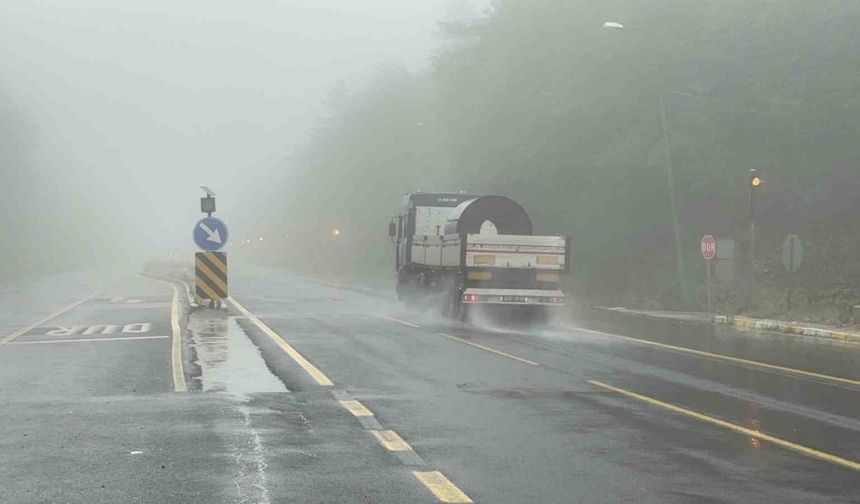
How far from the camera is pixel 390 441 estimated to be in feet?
27.2

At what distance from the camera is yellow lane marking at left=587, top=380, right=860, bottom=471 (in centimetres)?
776

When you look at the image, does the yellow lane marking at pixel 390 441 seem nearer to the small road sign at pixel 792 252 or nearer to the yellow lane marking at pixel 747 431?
the yellow lane marking at pixel 747 431

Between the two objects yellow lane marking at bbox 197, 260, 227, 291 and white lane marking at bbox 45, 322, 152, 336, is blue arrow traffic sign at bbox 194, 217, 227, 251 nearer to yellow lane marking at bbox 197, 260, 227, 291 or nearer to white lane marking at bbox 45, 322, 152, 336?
yellow lane marking at bbox 197, 260, 227, 291

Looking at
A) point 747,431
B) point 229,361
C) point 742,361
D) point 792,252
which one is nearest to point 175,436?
point 747,431

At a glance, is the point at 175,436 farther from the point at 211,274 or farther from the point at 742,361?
the point at 211,274

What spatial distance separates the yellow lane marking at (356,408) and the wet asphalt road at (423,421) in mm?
43

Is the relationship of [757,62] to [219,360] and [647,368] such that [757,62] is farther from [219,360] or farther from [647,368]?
[219,360]

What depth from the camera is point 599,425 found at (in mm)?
9180

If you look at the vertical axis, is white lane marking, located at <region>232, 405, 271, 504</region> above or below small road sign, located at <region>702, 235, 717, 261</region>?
below

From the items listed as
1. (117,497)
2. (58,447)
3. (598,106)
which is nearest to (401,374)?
(58,447)

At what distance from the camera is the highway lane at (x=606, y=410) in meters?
6.95

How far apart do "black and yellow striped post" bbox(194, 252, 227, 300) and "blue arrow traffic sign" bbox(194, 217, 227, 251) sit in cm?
23

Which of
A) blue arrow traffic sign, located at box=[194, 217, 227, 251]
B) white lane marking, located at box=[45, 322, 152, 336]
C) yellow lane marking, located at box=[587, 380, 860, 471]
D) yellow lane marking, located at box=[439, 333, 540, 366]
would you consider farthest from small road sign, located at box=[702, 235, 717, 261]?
yellow lane marking, located at box=[587, 380, 860, 471]

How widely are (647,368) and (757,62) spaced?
21.1 meters
